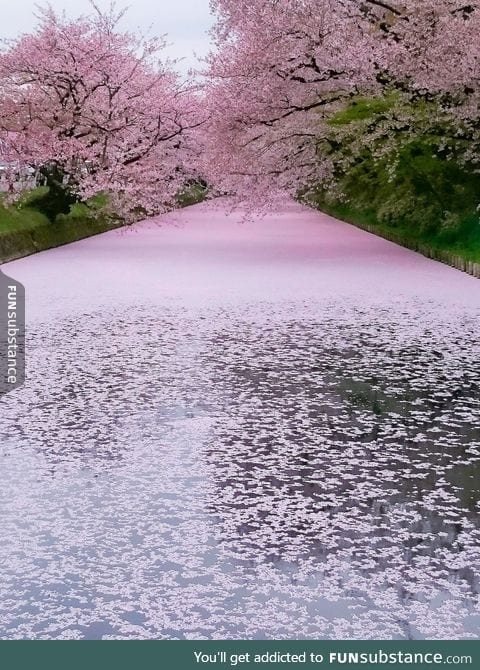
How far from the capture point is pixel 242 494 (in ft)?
26.2

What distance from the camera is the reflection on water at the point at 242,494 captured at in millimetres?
5797

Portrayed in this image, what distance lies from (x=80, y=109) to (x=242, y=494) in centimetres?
3183

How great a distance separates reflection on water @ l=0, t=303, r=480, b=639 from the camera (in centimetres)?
580

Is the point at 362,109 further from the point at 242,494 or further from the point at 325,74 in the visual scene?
the point at 242,494

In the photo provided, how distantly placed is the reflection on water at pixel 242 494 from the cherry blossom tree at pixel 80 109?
23609 mm

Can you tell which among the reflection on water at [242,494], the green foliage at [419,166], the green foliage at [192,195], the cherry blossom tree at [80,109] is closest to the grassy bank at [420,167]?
the green foliage at [419,166]

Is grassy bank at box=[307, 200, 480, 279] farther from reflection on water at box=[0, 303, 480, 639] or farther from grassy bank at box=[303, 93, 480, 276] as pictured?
reflection on water at box=[0, 303, 480, 639]

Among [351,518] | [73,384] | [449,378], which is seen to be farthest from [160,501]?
[449,378]

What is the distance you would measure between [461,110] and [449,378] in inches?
643

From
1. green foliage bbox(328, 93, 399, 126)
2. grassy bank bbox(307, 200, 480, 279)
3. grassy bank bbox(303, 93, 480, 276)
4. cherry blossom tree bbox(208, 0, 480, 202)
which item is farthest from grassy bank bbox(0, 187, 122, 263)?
grassy bank bbox(307, 200, 480, 279)

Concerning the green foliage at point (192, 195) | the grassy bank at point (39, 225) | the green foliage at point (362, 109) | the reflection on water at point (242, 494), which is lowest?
the green foliage at point (192, 195)

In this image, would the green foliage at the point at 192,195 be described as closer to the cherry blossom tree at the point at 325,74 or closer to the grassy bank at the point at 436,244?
the grassy bank at the point at 436,244

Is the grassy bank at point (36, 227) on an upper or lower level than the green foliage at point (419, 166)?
lower
